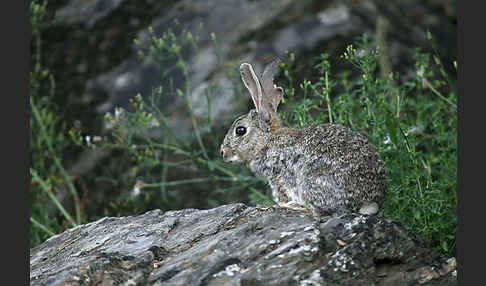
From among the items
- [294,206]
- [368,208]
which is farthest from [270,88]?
[368,208]

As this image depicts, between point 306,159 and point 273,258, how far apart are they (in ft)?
4.79

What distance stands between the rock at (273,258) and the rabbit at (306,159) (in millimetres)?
396

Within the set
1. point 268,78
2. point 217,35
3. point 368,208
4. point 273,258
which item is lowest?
point 368,208

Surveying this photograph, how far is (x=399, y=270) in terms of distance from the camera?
4840 millimetres

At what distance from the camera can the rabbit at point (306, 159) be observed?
5.55 metres

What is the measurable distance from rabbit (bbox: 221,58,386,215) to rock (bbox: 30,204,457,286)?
40 cm

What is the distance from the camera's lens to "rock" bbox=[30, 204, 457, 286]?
456 cm

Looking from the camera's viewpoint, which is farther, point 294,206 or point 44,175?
Answer: point 44,175

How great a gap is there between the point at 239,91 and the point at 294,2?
3.70 metres

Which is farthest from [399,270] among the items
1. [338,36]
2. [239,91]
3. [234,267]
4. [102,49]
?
[102,49]

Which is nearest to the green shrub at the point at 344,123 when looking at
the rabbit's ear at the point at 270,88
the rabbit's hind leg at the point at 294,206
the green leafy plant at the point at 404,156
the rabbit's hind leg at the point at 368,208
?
the green leafy plant at the point at 404,156

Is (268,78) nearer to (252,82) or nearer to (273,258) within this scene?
(252,82)

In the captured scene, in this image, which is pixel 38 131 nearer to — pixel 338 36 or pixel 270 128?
pixel 270 128

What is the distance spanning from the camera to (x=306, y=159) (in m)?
5.85
